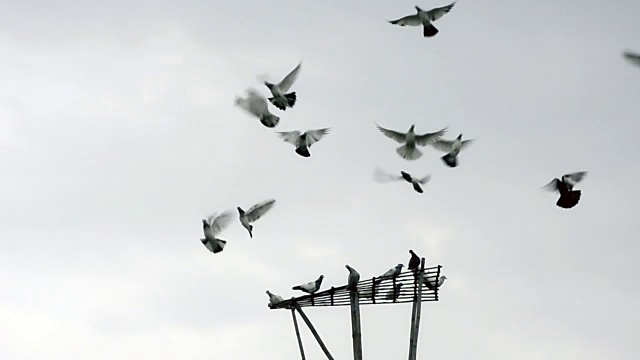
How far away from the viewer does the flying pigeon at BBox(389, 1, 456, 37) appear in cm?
2131

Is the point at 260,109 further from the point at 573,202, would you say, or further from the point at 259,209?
the point at 573,202

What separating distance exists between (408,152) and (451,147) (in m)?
0.96

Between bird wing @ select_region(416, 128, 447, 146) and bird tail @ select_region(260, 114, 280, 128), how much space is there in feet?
10.4

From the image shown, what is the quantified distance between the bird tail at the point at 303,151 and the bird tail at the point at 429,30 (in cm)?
346

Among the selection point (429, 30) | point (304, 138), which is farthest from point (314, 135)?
point (429, 30)

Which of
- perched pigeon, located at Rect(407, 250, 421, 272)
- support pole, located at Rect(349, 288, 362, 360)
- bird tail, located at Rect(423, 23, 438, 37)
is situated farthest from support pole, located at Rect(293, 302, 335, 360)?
bird tail, located at Rect(423, 23, 438, 37)

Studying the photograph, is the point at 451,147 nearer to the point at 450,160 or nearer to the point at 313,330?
the point at 450,160

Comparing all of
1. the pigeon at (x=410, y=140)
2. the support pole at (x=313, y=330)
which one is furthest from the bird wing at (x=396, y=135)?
the support pole at (x=313, y=330)

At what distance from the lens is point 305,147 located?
22031 millimetres

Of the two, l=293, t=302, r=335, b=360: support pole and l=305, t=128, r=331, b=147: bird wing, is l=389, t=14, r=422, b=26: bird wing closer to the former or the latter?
l=305, t=128, r=331, b=147: bird wing

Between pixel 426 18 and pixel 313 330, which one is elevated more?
pixel 426 18

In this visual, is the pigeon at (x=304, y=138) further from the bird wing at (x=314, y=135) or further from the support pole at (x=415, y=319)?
Answer: the support pole at (x=415, y=319)

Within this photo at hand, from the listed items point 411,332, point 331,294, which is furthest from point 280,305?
point 411,332

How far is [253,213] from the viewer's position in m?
22.9
